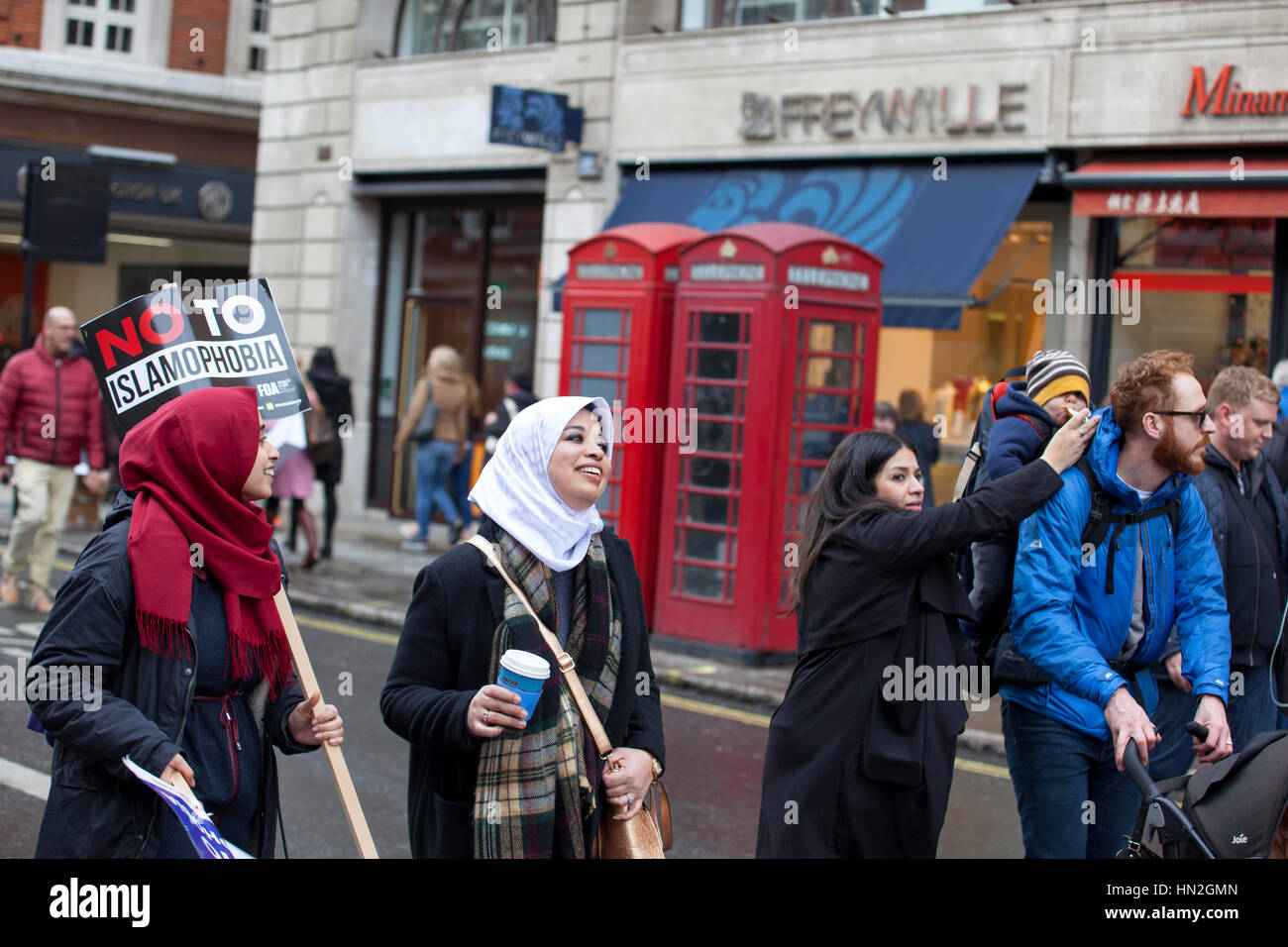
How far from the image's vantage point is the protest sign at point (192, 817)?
302cm

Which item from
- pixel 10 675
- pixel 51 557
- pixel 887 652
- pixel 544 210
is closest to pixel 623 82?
pixel 544 210

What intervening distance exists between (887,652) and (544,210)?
1279 cm

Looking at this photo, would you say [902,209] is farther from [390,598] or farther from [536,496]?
[536,496]

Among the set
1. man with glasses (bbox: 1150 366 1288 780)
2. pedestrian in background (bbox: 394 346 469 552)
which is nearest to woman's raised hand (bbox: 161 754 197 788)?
man with glasses (bbox: 1150 366 1288 780)

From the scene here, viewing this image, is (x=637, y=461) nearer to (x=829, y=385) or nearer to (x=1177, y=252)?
(x=829, y=385)

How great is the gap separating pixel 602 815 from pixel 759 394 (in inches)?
262

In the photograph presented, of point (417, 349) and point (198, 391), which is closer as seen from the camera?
point (198, 391)

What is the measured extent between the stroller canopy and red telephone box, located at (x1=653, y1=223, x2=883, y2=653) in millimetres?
6593

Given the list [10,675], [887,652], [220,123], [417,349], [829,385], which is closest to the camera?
[887,652]

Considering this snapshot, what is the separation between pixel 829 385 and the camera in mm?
10062

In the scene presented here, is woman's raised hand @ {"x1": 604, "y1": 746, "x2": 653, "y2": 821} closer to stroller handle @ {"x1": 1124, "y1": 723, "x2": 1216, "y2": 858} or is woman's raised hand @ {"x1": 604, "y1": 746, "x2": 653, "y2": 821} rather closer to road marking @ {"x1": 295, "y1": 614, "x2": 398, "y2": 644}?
stroller handle @ {"x1": 1124, "y1": 723, "x2": 1216, "y2": 858}

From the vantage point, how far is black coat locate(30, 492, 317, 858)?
3.12 metres

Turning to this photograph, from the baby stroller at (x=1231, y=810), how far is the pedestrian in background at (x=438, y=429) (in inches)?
458

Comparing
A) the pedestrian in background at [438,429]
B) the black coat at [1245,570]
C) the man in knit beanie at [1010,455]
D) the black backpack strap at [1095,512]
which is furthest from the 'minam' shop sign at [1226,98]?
the black backpack strap at [1095,512]
